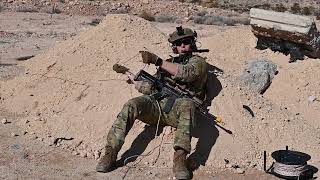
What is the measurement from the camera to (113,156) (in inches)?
238

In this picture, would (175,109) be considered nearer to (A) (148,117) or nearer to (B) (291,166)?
(A) (148,117)

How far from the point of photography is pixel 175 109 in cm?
623

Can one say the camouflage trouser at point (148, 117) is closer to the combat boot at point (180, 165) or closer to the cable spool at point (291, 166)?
the combat boot at point (180, 165)

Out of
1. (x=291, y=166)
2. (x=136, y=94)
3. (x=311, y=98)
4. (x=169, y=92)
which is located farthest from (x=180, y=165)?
(x=311, y=98)

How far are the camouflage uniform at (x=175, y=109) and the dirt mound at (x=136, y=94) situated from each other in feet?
1.67

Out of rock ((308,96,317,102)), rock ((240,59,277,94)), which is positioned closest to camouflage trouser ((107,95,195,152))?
rock ((240,59,277,94))

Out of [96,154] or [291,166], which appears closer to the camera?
[291,166]

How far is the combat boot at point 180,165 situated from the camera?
5.88m

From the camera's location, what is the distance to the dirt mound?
674 cm

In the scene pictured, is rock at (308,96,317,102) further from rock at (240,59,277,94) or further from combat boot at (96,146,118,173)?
combat boot at (96,146,118,173)

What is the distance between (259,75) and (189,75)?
7.31 ft

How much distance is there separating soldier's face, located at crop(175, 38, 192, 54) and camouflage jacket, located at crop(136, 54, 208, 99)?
7cm

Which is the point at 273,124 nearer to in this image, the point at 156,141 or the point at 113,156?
the point at 156,141

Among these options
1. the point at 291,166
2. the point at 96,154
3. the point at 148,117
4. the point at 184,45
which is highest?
the point at 184,45
